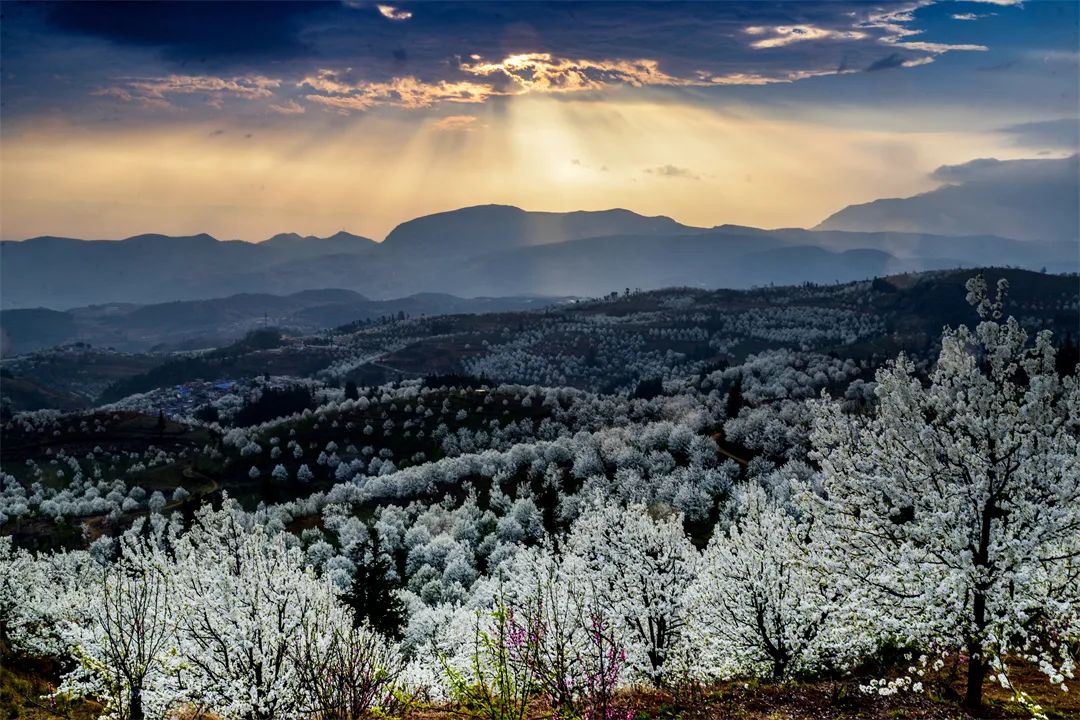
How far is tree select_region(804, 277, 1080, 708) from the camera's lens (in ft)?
72.2

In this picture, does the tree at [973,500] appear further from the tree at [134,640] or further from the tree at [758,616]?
the tree at [134,640]

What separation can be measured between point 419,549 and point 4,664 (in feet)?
240

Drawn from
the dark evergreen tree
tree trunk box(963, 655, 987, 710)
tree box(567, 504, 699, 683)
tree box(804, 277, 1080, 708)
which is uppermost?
tree box(804, 277, 1080, 708)

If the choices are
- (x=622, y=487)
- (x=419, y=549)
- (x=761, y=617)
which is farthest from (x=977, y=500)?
(x=622, y=487)

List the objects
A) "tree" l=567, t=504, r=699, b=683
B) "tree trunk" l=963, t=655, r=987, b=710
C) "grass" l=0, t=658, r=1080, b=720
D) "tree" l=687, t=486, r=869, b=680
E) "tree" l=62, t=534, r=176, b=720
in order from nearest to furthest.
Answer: "tree trunk" l=963, t=655, r=987, b=710 < "grass" l=0, t=658, r=1080, b=720 < "tree" l=62, t=534, r=176, b=720 < "tree" l=687, t=486, r=869, b=680 < "tree" l=567, t=504, r=699, b=683

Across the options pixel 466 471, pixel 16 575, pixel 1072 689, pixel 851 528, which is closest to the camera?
pixel 851 528

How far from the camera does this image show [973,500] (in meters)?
23.0

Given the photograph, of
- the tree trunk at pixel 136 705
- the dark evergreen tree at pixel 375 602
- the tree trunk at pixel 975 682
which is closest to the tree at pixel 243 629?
the tree trunk at pixel 136 705

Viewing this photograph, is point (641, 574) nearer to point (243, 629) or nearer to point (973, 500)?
point (243, 629)

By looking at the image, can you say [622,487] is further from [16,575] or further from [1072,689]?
[1072,689]

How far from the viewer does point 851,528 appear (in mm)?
24453

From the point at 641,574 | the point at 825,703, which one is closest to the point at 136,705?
the point at 825,703

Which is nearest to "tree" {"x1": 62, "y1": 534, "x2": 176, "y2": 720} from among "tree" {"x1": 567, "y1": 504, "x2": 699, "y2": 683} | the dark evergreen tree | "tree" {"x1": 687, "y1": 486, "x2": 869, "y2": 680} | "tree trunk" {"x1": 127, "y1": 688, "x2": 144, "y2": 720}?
"tree trunk" {"x1": 127, "y1": 688, "x2": 144, "y2": 720}

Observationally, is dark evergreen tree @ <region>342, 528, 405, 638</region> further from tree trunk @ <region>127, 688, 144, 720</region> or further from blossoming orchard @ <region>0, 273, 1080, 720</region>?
tree trunk @ <region>127, 688, 144, 720</region>
